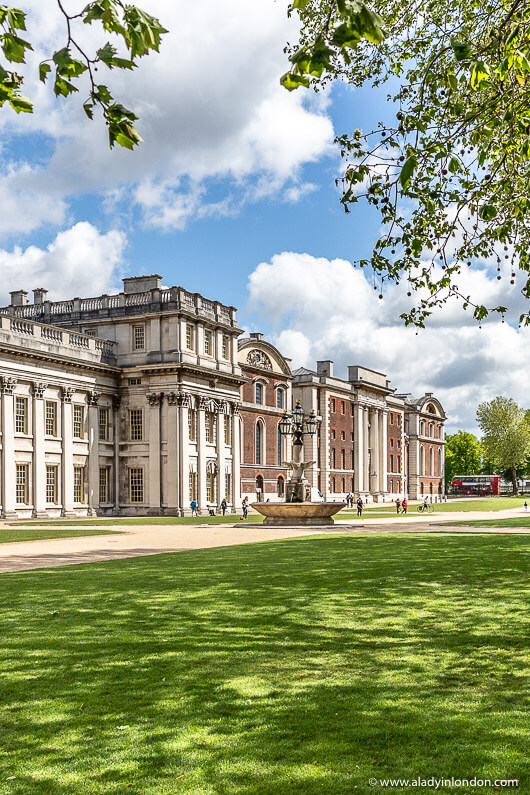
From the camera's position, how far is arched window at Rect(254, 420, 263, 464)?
67938 millimetres

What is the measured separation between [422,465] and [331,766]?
4367 inches

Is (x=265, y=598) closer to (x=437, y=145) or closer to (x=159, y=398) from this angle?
(x=437, y=145)

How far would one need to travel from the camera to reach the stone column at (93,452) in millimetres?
52125

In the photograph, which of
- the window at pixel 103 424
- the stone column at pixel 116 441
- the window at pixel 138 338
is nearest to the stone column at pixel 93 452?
the window at pixel 103 424

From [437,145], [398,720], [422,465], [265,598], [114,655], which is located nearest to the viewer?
[398,720]

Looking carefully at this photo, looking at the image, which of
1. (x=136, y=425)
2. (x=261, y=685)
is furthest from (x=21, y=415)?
(x=261, y=685)

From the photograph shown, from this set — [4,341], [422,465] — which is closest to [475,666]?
[4,341]

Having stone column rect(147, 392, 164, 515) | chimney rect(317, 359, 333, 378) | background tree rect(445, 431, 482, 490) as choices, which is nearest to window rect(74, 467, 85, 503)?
stone column rect(147, 392, 164, 515)

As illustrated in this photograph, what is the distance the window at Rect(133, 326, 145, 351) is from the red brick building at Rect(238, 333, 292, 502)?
1216 centimetres

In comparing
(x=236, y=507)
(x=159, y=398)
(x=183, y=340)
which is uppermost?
(x=183, y=340)

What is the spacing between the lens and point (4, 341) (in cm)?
4472

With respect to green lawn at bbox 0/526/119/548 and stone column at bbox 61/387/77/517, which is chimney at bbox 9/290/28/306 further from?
green lawn at bbox 0/526/119/548

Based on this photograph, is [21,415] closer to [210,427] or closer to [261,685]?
[210,427]

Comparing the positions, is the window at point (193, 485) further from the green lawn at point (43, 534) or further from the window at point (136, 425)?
the green lawn at point (43, 534)
